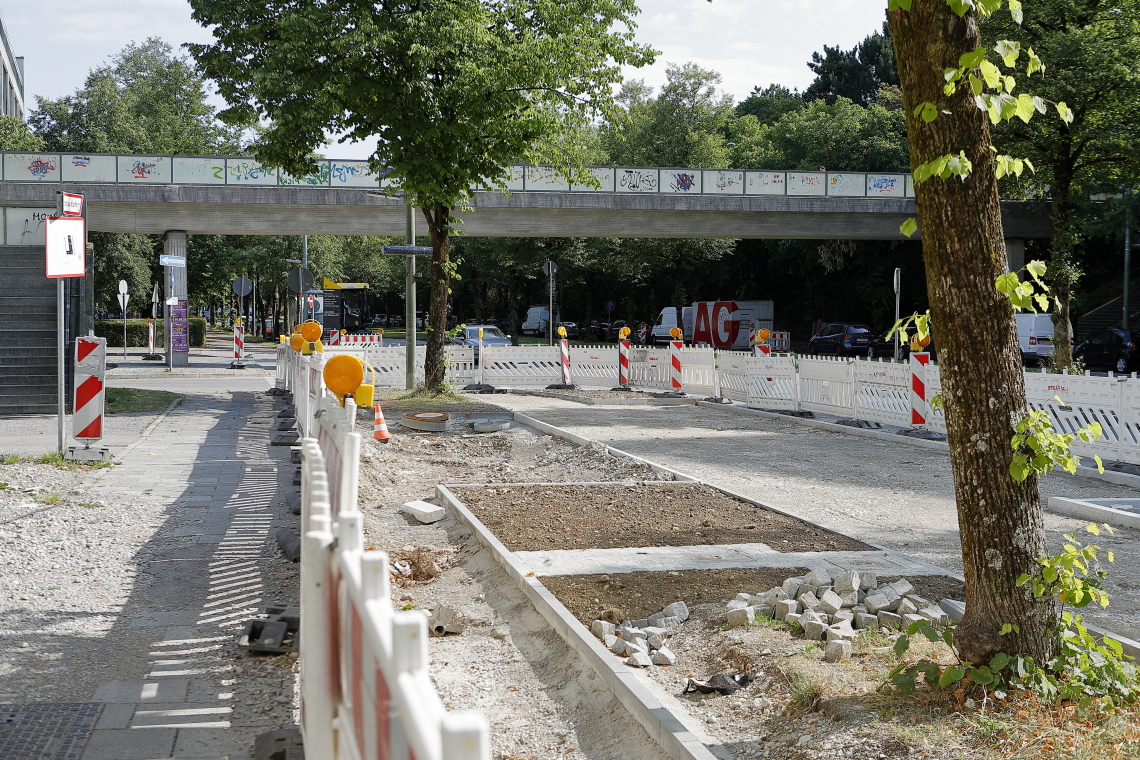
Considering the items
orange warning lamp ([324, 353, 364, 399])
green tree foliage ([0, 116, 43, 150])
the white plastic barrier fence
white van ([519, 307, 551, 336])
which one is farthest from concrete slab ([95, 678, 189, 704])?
white van ([519, 307, 551, 336])

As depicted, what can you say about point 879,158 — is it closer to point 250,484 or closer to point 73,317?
point 73,317

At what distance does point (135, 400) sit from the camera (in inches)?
755

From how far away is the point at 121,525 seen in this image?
329 inches

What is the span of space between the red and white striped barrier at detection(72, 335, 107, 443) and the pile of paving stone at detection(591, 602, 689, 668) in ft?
25.6

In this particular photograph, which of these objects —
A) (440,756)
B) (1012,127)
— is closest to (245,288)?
(1012,127)

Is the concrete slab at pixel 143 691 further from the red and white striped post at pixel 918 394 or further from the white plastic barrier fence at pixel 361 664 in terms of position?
the red and white striped post at pixel 918 394

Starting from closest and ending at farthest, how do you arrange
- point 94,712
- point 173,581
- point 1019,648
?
point 1019,648 → point 94,712 → point 173,581

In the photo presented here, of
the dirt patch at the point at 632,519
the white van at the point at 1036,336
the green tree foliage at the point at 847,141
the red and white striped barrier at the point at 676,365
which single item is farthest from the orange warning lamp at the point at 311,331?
the green tree foliage at the point at 847,141

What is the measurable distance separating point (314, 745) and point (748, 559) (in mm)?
4426

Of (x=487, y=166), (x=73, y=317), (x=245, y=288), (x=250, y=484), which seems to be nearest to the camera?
(x=250, y=484)

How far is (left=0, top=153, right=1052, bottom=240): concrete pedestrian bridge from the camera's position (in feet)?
107

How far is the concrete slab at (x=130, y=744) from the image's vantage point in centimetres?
411

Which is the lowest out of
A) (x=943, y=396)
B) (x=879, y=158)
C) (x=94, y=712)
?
(x=94, y=712)

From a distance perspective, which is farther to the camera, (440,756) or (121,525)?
(121,525)
